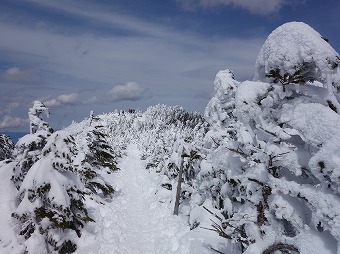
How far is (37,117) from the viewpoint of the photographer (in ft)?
38.4

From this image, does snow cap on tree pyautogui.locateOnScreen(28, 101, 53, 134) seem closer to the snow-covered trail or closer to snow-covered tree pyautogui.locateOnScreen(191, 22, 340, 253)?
the snow-covered trail

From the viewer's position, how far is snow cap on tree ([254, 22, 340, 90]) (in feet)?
20.7

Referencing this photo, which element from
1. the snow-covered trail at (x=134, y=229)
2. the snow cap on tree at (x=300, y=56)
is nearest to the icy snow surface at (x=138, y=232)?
the snow-covered trail at (x=134, y=229)

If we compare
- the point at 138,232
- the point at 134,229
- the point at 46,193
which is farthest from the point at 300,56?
the point at 134,229

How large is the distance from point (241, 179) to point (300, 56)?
4.09 meters

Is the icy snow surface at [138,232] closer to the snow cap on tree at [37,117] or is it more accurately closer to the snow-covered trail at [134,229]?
the snow-covered trail at [134,229]

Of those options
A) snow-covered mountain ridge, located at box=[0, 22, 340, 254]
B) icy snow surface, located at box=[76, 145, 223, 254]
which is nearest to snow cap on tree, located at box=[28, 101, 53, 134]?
snow-covered mountain ridge, located at box=[0, 22, 340, 254]

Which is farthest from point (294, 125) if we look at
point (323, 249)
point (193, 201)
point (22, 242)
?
point (193, 201)

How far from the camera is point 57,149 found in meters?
11.0

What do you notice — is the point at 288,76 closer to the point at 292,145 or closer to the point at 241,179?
the point at 292,145

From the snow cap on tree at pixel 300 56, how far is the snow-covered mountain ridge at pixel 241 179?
0.02 meters

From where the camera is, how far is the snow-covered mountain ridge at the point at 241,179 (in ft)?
20.5

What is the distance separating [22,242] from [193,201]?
1039 cm

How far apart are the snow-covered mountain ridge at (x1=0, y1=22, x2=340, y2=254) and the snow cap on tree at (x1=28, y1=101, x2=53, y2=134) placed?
1.8 inches
